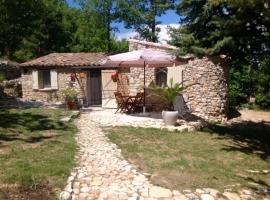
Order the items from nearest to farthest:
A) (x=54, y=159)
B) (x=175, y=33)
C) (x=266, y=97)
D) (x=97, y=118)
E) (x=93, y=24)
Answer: (x=54, y=159) < (x=175, y=33) < (x=97, y=118) < (x=266, y=97) < (x=93, y=24)

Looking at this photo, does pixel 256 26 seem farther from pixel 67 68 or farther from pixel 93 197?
pixel 67 68

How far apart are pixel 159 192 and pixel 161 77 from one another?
12.2 metres

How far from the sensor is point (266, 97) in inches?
795

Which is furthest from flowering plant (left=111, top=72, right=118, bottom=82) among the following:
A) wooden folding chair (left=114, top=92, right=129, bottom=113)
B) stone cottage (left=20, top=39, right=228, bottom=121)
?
wooden folding chair (left=114, top=92, right=129, bottom=113)

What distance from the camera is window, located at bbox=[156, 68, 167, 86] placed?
60.2 ft

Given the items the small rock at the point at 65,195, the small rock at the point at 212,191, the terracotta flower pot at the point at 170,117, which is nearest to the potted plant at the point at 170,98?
the terracotta flower pot at the point at 170,117

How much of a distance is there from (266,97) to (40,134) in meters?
13.9

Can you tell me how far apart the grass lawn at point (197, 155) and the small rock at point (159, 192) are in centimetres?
23

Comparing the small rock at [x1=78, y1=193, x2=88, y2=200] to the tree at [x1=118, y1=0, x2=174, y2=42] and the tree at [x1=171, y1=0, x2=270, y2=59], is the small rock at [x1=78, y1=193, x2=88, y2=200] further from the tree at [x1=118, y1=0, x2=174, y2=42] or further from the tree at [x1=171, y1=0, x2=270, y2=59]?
the tree at [x1=118, y1=0, x2=174, y2=42]

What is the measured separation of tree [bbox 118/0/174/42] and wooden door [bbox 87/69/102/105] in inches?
423

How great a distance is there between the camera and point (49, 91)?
21844 mm

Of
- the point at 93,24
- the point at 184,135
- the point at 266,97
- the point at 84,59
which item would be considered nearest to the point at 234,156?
the point at 184,135

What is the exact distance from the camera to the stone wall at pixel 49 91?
68.5 feet


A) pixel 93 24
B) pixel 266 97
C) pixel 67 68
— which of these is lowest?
pixel 266 97
